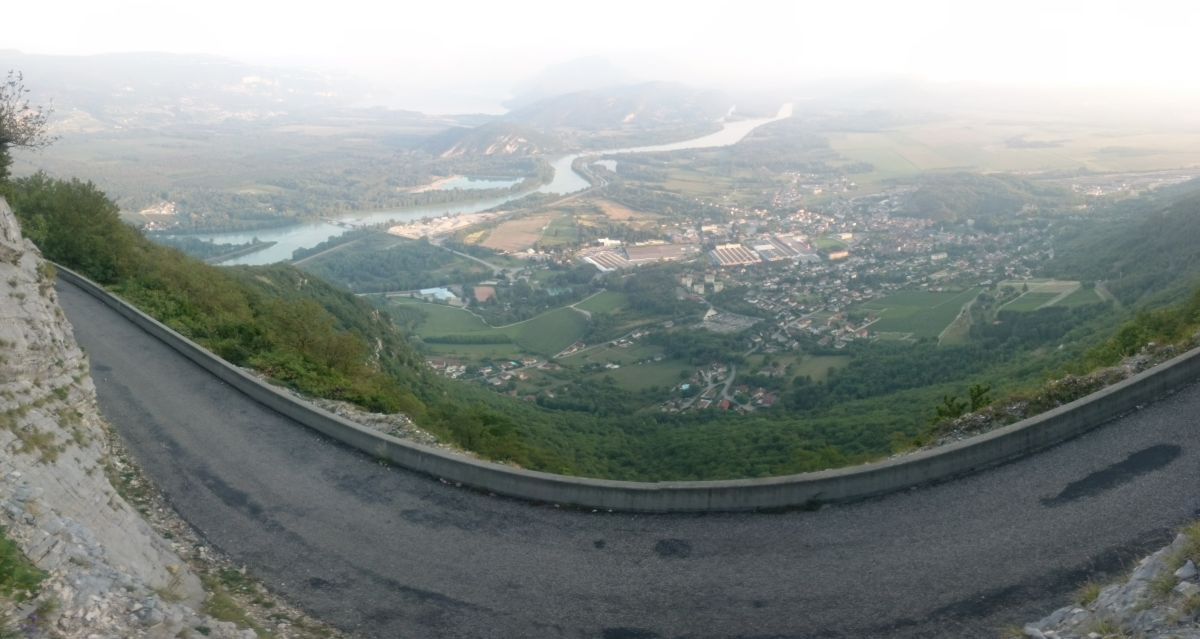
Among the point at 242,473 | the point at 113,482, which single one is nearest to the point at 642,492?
the point at 242,473

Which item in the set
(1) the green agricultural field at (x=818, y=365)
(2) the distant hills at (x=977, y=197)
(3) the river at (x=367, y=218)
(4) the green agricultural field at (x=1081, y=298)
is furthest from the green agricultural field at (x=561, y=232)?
(4) the green agricultural field at (x=1081, y=298)

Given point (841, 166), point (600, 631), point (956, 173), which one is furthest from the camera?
point (841, 166)

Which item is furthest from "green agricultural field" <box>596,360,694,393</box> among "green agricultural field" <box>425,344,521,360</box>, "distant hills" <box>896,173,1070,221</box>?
"distant hills" <box>896,173,1070,221</box>

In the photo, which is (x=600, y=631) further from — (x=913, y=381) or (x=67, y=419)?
(x=913, y=381)

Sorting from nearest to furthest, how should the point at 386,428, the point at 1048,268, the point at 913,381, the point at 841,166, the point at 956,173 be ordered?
1. the point at 386,428
2. the point at 913,381
3. the point at 1048,268
4. the point at 956,173
5. the point at 841,166

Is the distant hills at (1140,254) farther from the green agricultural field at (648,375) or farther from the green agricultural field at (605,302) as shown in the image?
the green agricultural field at (605,302)
